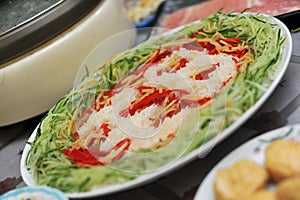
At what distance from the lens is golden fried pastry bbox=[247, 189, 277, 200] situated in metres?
0.69

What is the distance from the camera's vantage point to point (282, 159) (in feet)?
2.39

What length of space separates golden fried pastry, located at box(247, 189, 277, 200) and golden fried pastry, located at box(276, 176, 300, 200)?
1cm

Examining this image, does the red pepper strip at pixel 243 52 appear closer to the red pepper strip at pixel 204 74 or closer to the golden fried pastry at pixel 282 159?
the red pepper strip at pixel 204 74

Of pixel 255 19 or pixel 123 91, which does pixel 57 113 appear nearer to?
pixel 123 91

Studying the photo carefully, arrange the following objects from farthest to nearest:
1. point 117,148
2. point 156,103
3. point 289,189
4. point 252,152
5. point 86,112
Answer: point 86,112
point 156,103
point 117,148
point 252,152
point 289,189

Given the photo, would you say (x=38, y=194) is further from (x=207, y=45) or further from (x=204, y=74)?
(x=207, y=45)

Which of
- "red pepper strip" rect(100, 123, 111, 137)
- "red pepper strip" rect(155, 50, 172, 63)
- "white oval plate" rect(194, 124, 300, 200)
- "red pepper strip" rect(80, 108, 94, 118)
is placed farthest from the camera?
"red pepper strip" rect(155, 50, 172, 63)

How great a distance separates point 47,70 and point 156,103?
0.46m

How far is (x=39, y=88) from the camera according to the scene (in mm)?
1360

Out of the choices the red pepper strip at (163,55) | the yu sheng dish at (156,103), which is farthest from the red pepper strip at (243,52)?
the red pepper strip at (163,55)

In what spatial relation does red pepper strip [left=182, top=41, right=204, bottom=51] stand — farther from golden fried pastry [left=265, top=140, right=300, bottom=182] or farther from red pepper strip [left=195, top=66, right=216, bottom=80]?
golden fried pastry [left=265, top=140, right=300, bottom=182]

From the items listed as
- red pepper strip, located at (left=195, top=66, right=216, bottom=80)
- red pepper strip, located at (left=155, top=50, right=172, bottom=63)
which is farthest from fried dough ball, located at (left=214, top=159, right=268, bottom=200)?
red pepper strip, located at (left=155, top=50, right=172, bottom=63)

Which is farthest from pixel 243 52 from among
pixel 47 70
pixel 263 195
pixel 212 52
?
pixel 47 70

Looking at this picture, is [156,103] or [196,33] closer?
[156,103]
